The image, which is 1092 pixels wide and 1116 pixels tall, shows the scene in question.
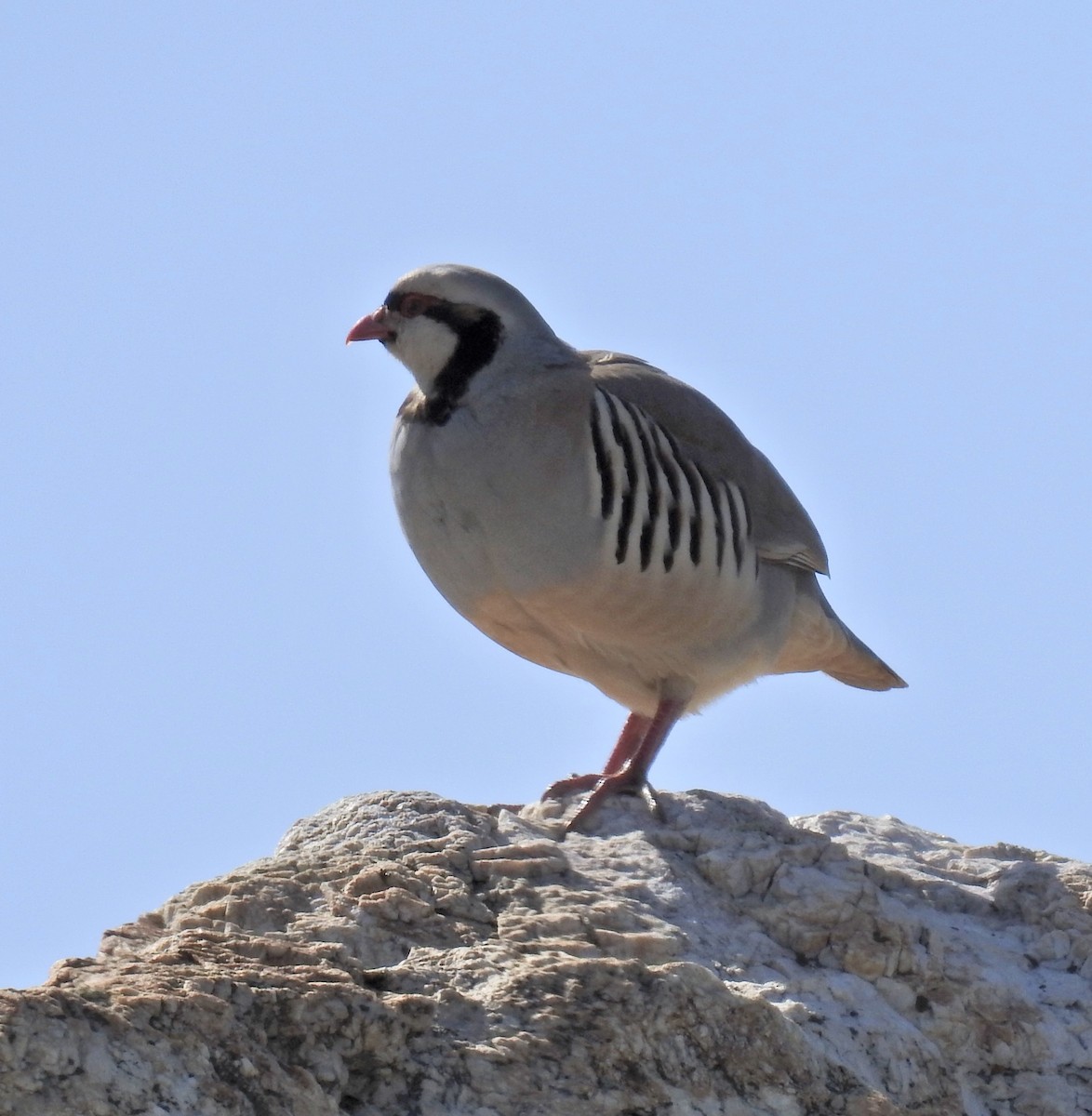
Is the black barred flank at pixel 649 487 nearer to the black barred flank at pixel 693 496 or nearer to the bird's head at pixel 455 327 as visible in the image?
the black barred flank at pixel 693 496

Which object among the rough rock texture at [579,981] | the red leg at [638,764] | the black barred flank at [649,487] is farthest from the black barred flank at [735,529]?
the rough rock texture at [579,981]

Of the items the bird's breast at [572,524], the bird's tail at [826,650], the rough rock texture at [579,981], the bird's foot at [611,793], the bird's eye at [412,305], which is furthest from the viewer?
the bird's tail at [826,650]

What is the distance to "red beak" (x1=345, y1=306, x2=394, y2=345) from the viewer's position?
641 cm

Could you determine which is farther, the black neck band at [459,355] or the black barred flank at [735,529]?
the black barred flank at [735,529]

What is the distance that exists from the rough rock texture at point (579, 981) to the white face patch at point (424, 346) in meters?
1.69

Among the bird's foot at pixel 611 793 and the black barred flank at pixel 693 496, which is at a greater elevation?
the black barred flank at pixel 693 496

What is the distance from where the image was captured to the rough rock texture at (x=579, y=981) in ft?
10.0

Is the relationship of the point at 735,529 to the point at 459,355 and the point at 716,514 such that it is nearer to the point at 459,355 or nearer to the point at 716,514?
the point at 716,514

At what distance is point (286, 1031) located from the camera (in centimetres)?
321

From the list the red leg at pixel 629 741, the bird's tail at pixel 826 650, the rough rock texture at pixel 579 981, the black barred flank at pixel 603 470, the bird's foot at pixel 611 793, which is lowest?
the rough rock texture at pixel 579 981

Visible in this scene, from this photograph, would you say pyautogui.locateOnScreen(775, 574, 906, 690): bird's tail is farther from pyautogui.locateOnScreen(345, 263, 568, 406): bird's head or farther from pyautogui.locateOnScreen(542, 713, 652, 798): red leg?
pyautogui.locateOnScreen(345, 263, 568, 406): bird's head

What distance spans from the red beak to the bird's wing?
0.67 metres

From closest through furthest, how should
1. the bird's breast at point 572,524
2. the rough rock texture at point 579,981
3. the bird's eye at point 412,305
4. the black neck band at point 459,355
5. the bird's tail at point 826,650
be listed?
the rough rock texture at point 579,981
the bird's breast at point 572,524
the black neck band at point 459,355
the bird's eye at point 412,305
the bird's tail at point 826,650

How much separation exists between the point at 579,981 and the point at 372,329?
326 cm
